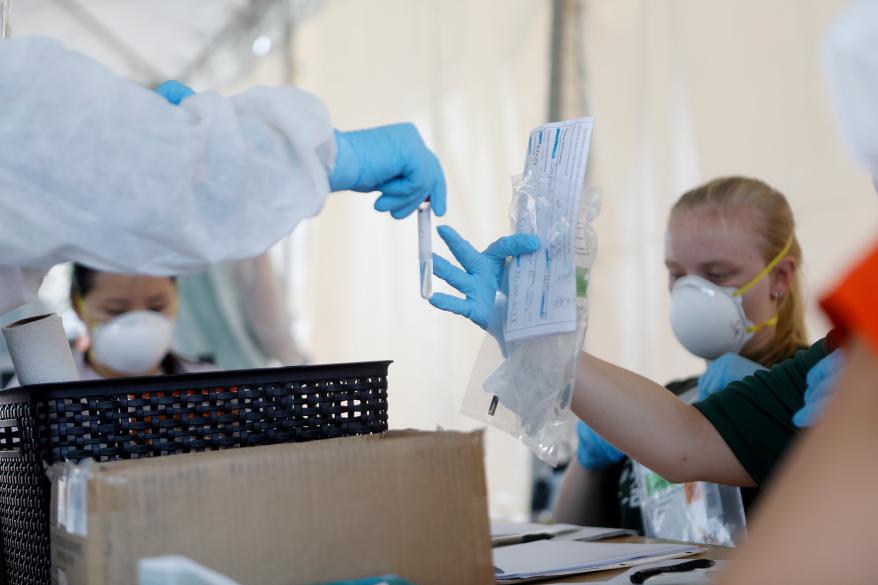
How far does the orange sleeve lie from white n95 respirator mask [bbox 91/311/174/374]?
2124 millimetres

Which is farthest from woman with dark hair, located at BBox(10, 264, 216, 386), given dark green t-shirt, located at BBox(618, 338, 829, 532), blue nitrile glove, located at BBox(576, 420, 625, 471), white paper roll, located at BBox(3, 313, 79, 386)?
dark green t-shirt, located at BBox(618, 338, 829, 532)

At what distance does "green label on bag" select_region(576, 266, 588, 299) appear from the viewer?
0.99 m

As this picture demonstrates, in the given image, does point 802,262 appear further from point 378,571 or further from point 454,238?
point 378,571

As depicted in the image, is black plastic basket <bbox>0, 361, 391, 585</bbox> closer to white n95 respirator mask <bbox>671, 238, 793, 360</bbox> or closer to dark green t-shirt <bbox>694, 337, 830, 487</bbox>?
dark green t-shirt <bbox>694, 337, 830, 487</bbox>

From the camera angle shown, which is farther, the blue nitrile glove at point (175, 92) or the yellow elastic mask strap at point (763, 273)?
the yellow elastic mask strap at point (763, 273)

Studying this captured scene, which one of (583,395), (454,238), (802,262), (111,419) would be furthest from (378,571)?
(802,262)

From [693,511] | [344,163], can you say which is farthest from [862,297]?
[693,511]

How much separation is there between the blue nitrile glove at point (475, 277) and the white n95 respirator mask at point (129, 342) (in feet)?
4.75

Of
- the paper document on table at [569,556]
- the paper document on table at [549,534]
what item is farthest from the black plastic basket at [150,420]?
the paper document on table at [549,534]

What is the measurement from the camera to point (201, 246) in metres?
0.82

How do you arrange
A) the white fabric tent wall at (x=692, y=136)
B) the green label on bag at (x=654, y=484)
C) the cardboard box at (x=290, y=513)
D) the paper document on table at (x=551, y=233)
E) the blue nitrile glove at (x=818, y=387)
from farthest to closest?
1. the white fabric tent wall at (x=692, y=136)
2. the green label on bag at (x=654, y=484)
3. the blue nitrile glove at (x=818, y=387)
4. the paper document on table at (x=551, y=233)
5. the cardboard box at (x=290, y=513)

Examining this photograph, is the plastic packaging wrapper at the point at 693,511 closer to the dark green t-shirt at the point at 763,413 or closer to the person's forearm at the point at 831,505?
the dark green t-shirt at the point at 763,413

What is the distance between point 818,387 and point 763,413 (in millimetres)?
131

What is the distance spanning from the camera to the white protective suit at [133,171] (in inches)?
30.9
